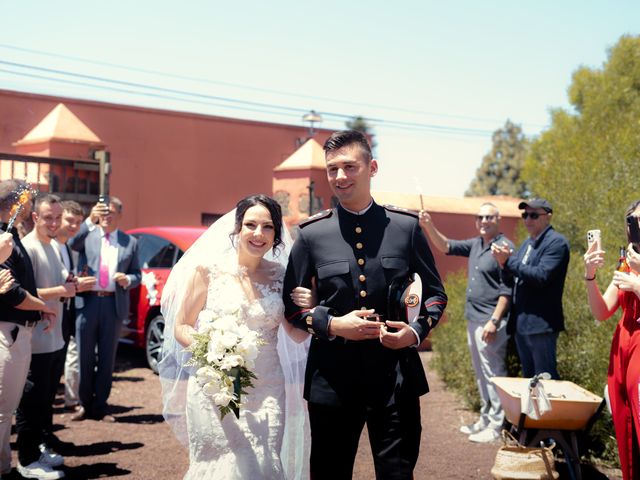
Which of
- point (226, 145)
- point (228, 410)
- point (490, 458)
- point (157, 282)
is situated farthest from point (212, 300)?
point (226, 145)

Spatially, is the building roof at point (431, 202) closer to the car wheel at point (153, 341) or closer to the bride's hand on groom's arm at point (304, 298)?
the car wheel at point (153, 341)

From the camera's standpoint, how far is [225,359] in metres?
3.92

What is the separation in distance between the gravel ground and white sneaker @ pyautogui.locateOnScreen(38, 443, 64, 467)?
0.09m

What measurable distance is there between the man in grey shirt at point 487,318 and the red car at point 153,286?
3949 millimetres

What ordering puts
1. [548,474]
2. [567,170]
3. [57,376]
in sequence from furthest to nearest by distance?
1. [567,170]
2. [57,376]
3. [548,474]

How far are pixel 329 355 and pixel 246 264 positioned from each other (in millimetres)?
921

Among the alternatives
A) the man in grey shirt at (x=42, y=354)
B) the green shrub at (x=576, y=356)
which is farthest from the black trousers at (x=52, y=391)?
the green shrub at (x=576, y=356)

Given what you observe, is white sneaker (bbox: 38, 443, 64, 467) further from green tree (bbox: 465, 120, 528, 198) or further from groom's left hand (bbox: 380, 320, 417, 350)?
green tree (bbox: 465, 120, 528, 198)

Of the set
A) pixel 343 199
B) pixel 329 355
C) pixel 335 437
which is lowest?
pixel 335 437

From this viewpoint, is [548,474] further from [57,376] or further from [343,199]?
[57,376]

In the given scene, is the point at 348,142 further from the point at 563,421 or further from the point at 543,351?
the point at 543,351

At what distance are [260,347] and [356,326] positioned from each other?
2.76 feet

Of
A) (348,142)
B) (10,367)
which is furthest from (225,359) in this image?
(10,367)

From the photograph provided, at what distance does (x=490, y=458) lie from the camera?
22.0ft
